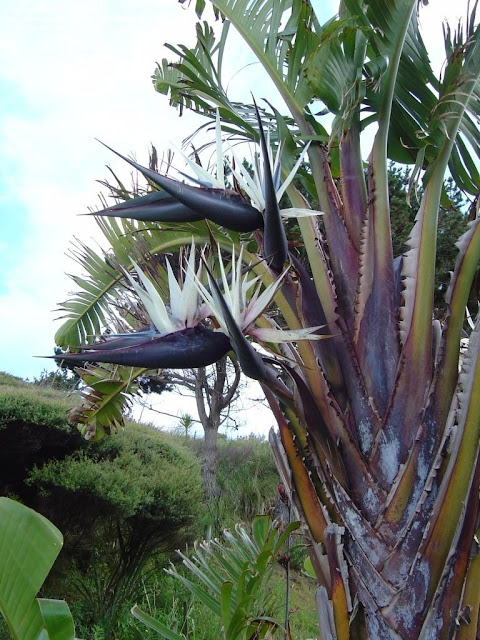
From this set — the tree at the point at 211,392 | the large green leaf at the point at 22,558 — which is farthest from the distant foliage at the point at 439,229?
the large green leaf at the point at 22,558

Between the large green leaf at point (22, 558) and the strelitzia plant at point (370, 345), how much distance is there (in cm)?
59

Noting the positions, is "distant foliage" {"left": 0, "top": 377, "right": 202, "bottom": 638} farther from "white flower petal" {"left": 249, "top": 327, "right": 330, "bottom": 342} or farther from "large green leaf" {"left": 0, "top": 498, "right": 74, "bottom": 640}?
"white flower petal" {"left": 249, "top": 327, "right": 330, "bottom": 342}

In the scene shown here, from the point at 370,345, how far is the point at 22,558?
43.1 inches

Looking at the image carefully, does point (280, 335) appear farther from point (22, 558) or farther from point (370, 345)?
point (22, 558)

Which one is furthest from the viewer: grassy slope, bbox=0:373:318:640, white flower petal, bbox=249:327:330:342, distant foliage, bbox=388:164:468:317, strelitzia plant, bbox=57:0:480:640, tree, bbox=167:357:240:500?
tree, bbox=167:357:240:500

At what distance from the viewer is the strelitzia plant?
1.32 meters

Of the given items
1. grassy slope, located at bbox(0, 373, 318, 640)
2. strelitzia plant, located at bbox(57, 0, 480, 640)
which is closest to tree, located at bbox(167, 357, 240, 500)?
grassy slope, located at bbox(0, 373, 318, 640)

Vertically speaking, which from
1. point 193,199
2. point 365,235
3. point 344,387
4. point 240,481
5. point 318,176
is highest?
point 318,176

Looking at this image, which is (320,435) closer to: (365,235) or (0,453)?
(365,235)

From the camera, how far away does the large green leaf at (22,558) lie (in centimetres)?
114

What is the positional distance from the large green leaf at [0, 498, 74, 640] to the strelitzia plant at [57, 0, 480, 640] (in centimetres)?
59

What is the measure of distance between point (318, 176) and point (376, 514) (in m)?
1.18

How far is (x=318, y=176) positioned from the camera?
1929mm

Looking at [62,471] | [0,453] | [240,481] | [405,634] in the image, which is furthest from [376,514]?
[240,481]
